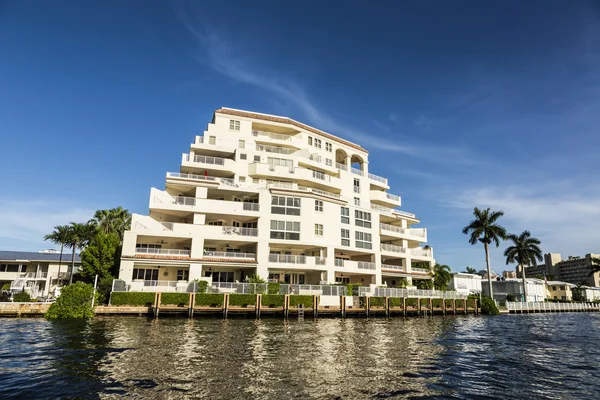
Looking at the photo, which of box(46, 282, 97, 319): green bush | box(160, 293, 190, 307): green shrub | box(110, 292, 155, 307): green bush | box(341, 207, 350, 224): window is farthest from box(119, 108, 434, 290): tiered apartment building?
box(46, 282, 97, 319): green bush

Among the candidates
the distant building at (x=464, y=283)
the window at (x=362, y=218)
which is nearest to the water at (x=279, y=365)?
the window at (x=362, y=218)

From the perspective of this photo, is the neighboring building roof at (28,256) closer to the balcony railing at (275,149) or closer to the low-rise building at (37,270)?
the low-rise building at (37,270)

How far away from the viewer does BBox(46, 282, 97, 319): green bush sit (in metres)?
32.9

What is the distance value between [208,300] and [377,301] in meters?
19.9

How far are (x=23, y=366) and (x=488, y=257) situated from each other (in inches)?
→ 2808

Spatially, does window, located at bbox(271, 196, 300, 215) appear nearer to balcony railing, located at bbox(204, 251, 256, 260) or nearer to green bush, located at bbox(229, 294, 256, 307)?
balcony railing, located at bbox(204, 251, 256, 260)

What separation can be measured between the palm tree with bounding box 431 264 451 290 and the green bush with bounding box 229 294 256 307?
107 feet

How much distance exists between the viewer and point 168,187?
155ft

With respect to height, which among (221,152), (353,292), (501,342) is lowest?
(501,342)

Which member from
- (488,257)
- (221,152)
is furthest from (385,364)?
(488,257)

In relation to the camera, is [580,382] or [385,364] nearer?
[580,382]

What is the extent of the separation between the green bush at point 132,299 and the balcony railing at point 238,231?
1154 centimetres

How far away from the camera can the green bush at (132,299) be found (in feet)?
118

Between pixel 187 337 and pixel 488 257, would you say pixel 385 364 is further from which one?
pixel 488 257
